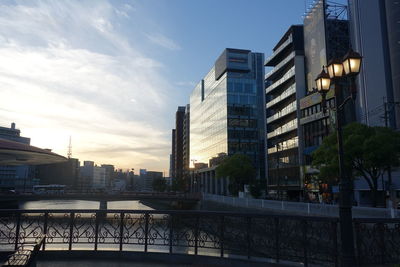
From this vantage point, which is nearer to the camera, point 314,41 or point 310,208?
point 310,208

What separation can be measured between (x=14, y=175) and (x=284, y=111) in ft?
416

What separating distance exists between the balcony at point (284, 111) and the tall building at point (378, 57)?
13655 millimetres

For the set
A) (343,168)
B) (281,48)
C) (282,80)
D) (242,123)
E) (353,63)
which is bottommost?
(343,168)

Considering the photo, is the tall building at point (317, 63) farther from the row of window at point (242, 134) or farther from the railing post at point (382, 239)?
the railing post at point (382, 239)

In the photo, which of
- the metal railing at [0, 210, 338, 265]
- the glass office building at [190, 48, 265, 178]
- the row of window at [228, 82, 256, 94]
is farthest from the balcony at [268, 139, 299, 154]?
the metal railing at [0, 210, 338, 265]

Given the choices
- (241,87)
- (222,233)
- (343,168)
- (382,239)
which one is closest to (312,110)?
(241,87)

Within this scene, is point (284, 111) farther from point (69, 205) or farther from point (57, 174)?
point (57, 174)

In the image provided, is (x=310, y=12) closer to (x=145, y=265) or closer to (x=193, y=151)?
(x=145, y=265)

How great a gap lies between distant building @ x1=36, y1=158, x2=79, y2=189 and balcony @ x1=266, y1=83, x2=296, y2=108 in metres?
132

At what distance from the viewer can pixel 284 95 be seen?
64.4 meters

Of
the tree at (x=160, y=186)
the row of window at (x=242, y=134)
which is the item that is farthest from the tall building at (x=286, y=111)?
the tree at (x=160, y=186)

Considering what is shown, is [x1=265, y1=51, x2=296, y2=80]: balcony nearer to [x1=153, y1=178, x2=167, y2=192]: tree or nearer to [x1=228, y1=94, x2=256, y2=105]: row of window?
[x1=228, y1=94, x2=256, y2=105]: row of window

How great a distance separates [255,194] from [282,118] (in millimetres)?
20706

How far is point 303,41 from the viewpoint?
62.3 metres
